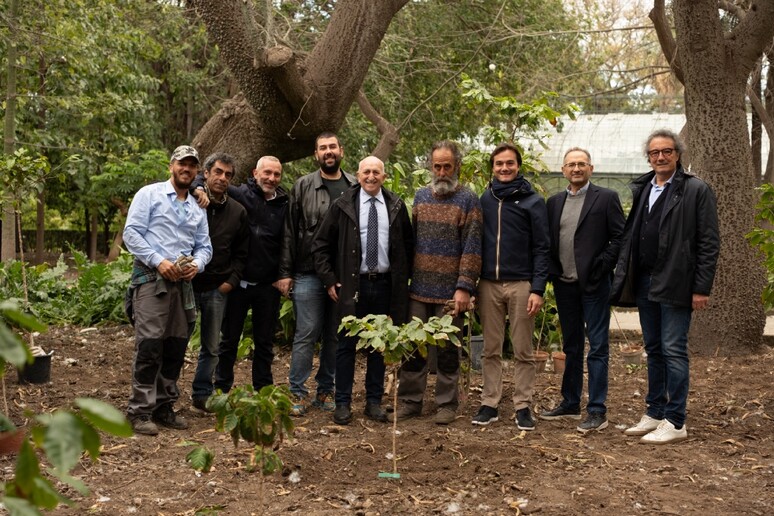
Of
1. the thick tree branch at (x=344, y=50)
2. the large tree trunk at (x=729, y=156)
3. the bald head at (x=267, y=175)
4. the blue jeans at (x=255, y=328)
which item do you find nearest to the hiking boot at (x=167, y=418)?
the blue jeans at (x=255, y=328)

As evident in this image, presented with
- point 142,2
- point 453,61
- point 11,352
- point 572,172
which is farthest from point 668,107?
point 11,352

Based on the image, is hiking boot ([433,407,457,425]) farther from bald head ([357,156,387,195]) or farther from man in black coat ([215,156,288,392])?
bald head ([357,156,387,195])

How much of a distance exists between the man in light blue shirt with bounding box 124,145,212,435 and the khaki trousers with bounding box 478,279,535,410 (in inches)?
80.2

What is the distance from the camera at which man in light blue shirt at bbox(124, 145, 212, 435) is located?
19.0 ft

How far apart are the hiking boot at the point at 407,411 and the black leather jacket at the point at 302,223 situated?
121 centimetres

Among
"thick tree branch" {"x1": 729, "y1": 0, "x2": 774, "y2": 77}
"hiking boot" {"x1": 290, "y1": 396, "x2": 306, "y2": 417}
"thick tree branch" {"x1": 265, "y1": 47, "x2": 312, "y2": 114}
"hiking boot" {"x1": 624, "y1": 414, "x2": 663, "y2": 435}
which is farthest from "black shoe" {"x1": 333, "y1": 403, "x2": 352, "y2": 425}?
"thick tree branch" {"x1": 729, "y1": 0, "x2": 774, "y2": 77}

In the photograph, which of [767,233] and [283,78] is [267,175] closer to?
[283,78]

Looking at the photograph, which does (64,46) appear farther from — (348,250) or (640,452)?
(640,452)

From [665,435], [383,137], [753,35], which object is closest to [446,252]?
[665,435]

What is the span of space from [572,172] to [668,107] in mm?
16672

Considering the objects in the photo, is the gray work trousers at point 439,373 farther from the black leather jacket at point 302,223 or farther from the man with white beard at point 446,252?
the black leather jacket at point 302,223

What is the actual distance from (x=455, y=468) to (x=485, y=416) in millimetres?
1230

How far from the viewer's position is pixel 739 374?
7.90 meters

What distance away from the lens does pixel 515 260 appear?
616 cm
